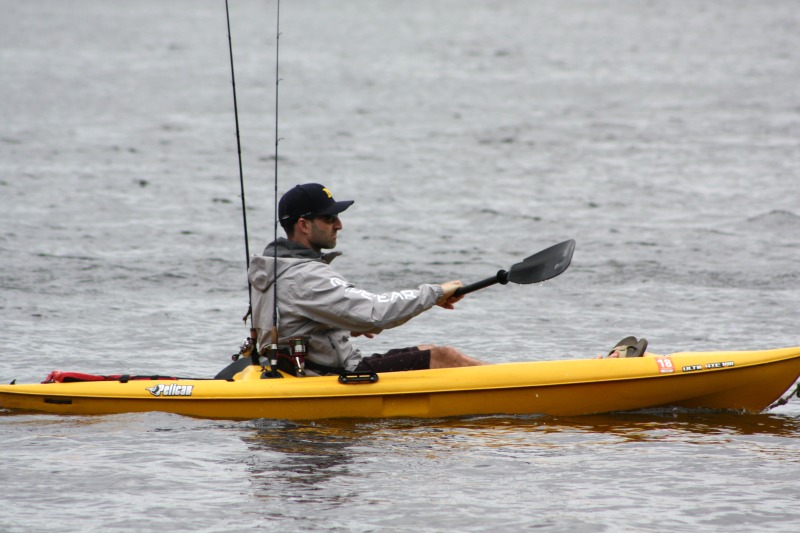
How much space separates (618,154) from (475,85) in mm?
8114

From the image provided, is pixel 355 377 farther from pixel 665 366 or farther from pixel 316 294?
pixel 665 366

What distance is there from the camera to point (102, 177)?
53.8 ft

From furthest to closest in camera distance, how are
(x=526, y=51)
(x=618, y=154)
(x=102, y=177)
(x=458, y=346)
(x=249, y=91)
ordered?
1. (x=526, y=51)
2. (x=249, y=91)
3. (x=618, y=154)
4. (x=102, y=177)
5. (x=458, y=346)

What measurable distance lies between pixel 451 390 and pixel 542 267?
2.82ft

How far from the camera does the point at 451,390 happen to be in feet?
20.5

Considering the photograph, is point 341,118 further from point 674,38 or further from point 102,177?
point 674,38

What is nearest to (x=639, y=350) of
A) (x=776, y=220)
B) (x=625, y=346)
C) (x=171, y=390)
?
(x=625, y=346)

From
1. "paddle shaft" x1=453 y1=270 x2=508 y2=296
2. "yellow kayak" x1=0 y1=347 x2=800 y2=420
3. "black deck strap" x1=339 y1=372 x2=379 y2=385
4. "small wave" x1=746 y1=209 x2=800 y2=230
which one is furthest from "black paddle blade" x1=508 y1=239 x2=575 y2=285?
"small wave" x1=746 y1=209 x2=800 y2=230

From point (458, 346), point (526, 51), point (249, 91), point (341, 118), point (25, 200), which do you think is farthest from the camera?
point (526, 51)

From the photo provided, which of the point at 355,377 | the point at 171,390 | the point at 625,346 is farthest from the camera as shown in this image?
the point at 625,346

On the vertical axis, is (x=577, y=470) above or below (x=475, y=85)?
below

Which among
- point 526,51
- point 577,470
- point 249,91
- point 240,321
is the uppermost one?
point 526,51

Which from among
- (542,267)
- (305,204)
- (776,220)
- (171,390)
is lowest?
(171,390)

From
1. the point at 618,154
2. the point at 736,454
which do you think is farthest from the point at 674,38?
the point at 736,454
